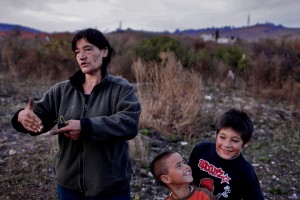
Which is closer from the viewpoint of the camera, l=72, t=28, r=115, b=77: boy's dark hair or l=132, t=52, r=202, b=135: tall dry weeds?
l=72, t=28, r=115, b=77: boy's dark hair

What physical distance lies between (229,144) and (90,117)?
0.94m

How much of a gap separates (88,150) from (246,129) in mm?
1075

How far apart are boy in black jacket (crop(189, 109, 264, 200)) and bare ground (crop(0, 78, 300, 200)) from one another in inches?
69.4

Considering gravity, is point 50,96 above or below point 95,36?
below

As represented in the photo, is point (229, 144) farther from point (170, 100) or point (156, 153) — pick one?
point (170, 100)

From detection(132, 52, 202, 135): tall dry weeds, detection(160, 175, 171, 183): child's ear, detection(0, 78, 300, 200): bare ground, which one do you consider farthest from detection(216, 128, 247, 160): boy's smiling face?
detection(132, 52, 202, 135): tall dry weeds

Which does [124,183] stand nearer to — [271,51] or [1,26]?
[271,51]

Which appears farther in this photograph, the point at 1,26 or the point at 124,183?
the point at 1,26

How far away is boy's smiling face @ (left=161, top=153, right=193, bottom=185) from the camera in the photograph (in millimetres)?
2172

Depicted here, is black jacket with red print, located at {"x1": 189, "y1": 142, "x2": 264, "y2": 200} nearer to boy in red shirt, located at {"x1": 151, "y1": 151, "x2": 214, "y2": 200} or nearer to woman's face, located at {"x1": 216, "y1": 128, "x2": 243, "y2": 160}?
woman's face, located at {"x1": 216, "y1": 128, "x2": 243, "y2": 160}

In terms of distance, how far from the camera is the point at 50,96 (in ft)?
7.63

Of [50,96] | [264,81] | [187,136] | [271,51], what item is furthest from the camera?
[271,51]

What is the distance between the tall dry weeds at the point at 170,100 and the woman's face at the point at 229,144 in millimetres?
4162

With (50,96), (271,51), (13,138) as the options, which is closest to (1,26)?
(271,51)
